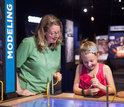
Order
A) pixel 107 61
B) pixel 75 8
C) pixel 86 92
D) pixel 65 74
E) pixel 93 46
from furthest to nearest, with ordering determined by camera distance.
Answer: pixel 75 8, pixel 107 61, pixel 65 74, pixel 93 46, pixel 86 92

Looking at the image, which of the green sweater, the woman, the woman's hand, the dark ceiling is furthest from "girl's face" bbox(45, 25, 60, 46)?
the dark ceiling

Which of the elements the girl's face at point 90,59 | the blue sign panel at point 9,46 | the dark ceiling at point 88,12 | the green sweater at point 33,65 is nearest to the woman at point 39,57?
the green sweater at point 33,65

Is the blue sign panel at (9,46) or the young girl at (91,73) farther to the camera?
the young girl at (91,73)

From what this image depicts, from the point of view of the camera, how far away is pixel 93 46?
2.58 m

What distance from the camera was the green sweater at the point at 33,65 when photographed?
8.19 feet

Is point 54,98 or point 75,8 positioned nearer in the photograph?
point 54,98

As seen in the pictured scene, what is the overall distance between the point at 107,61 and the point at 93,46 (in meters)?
7.09

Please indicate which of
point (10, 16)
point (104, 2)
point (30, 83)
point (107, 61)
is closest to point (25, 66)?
point (30, 83)

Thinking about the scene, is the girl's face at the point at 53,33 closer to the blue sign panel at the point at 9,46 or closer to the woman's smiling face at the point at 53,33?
the woman's smiling face at the point at 53,33

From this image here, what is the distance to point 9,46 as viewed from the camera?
227 centimetres

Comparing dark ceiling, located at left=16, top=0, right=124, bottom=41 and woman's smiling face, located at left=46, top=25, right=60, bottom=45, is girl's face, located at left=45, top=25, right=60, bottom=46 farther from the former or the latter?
dark ceiling, located at left=16, top=0, right=124, bottom=41

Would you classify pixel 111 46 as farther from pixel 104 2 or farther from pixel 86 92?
pixel 86 92

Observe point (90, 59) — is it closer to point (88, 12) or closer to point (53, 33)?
point (53, 33)

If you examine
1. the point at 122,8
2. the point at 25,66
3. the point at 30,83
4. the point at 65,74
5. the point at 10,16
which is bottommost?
the point at 65,74
